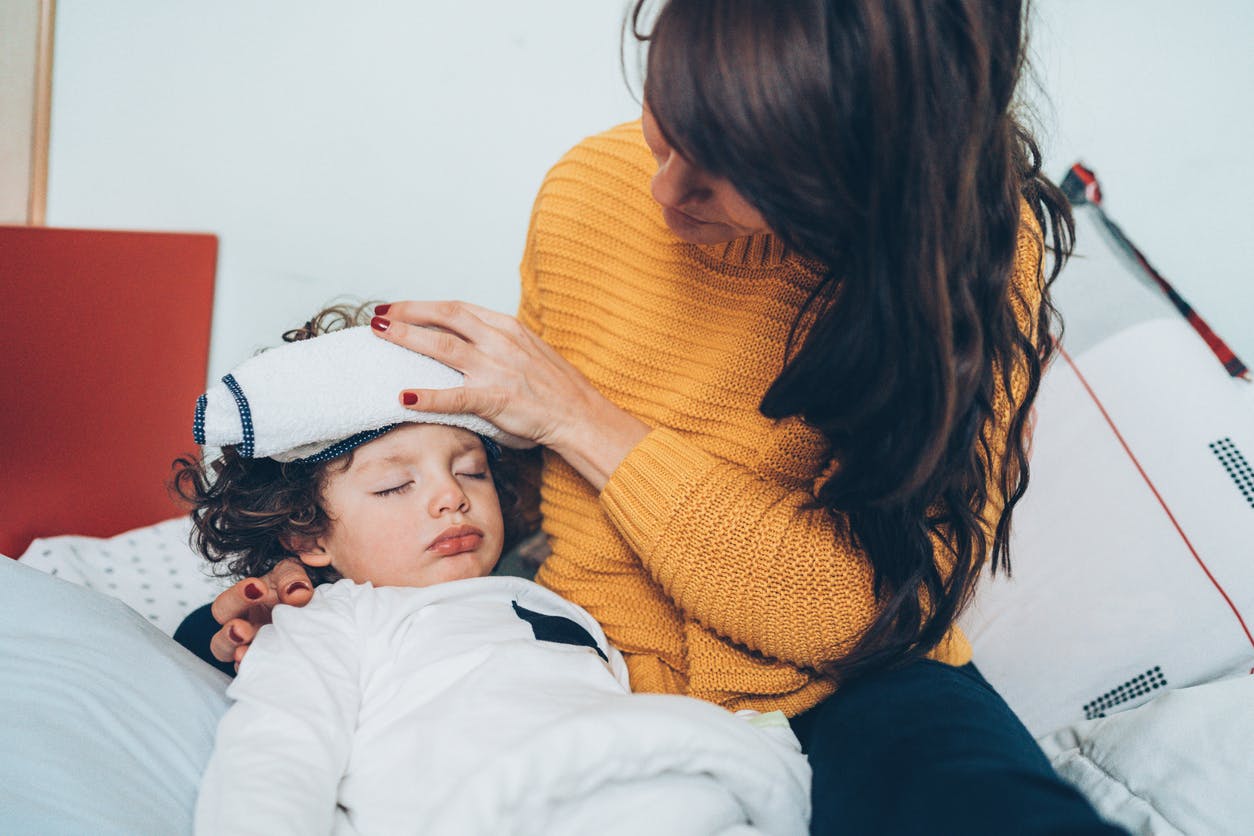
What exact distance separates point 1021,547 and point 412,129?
1.21 metres

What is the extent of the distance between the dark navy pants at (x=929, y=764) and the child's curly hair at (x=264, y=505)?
0.52 metres

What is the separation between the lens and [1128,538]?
3.70 feet

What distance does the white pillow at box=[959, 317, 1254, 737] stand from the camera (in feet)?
3.48

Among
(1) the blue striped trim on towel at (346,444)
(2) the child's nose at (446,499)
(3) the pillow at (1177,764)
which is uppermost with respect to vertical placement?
(1) the blue striped trim on towel at (346,444)

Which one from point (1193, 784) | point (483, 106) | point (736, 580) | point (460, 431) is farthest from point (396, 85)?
point (1193, 784)

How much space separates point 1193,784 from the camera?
2.69 feet

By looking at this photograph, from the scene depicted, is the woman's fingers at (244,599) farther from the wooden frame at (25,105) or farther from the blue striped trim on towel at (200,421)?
the wooden frame at (25,105)

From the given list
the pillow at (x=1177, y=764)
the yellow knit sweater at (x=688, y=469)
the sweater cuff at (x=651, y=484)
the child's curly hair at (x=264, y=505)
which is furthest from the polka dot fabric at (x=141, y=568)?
the pillow at (x=1177, y=764)

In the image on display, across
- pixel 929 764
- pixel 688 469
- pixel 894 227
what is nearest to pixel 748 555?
pixel 688 469

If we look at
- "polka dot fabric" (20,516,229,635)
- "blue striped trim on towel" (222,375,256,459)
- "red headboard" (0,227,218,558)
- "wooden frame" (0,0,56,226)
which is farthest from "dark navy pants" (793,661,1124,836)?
"wooden frame" (0,0,56,226)

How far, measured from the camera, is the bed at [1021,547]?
0.75 m

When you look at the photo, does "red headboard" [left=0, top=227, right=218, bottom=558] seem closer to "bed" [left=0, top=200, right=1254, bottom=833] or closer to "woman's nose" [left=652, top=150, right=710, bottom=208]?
"bed" [left=0, top=200, right=1254, bottom=833]

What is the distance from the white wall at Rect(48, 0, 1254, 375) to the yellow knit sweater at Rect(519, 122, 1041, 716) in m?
0.51

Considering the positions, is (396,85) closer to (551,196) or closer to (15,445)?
(551,196)
